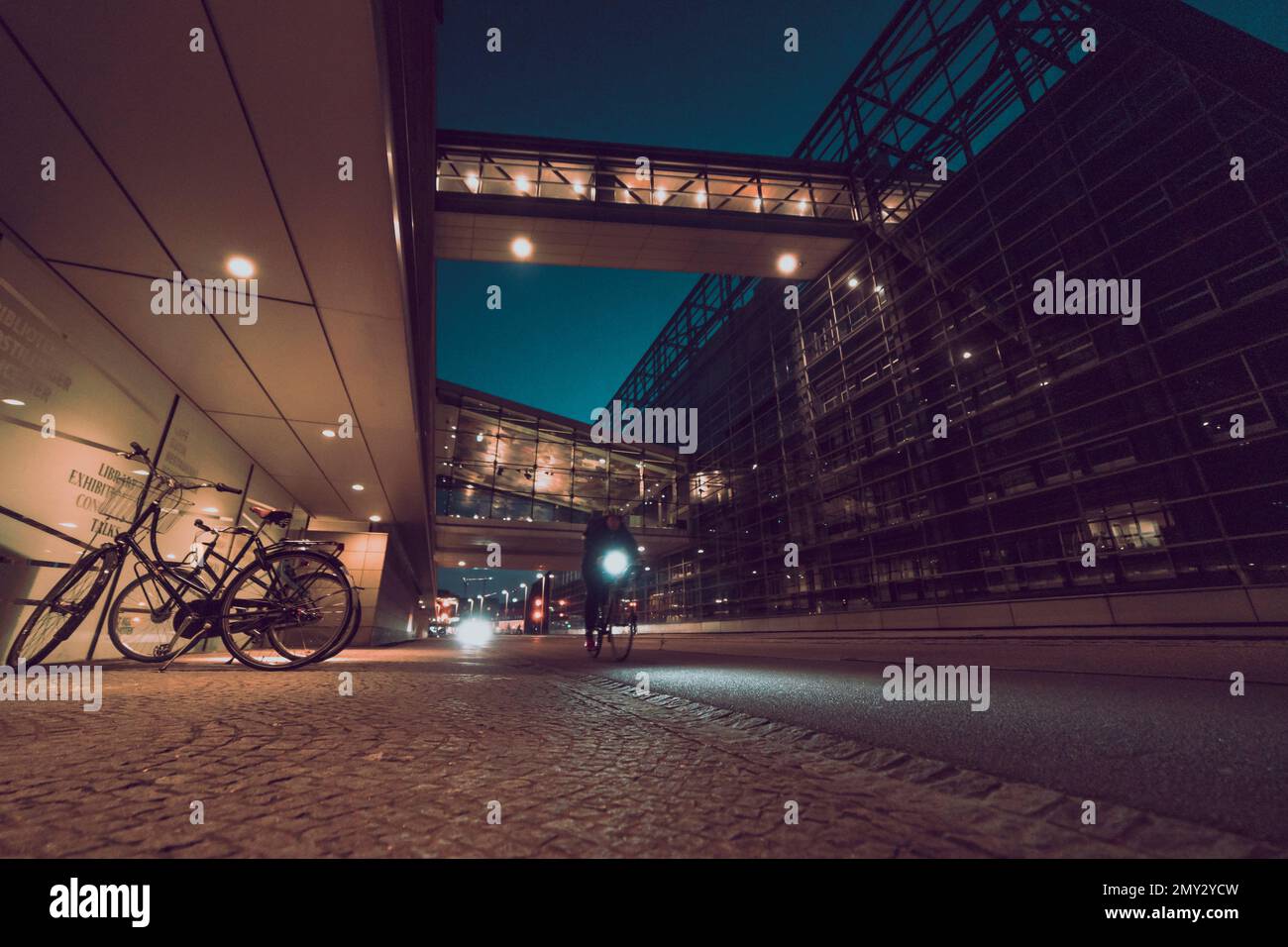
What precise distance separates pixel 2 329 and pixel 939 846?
260 inches

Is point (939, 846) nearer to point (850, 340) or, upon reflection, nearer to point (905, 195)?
point (850, 340)

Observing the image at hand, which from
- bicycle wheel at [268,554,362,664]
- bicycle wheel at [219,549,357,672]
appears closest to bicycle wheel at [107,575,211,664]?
bicycle wheel at [219,549,357,672]

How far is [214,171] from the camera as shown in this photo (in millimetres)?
3436

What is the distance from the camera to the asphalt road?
920mm

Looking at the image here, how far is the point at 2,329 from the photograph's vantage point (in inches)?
156

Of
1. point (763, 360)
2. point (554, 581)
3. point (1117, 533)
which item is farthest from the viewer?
point (554, 581)

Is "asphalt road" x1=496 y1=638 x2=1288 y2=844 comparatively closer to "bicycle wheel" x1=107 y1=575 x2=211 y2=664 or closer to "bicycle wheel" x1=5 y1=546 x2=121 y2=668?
"bicycle wheel" x1=107 y1=575 x2=211 y2=664

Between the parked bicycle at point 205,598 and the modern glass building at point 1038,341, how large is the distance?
24.6 feet

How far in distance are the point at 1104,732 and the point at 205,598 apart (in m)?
5.24

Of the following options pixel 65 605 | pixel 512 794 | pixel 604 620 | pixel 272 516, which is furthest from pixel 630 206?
pixel 512 794

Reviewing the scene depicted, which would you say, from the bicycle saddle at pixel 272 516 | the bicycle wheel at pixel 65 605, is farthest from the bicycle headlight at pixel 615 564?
the bicycle wheel at pixel 65 605

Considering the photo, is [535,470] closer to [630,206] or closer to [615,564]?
[630,206]

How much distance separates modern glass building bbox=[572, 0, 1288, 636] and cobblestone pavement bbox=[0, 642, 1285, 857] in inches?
216
